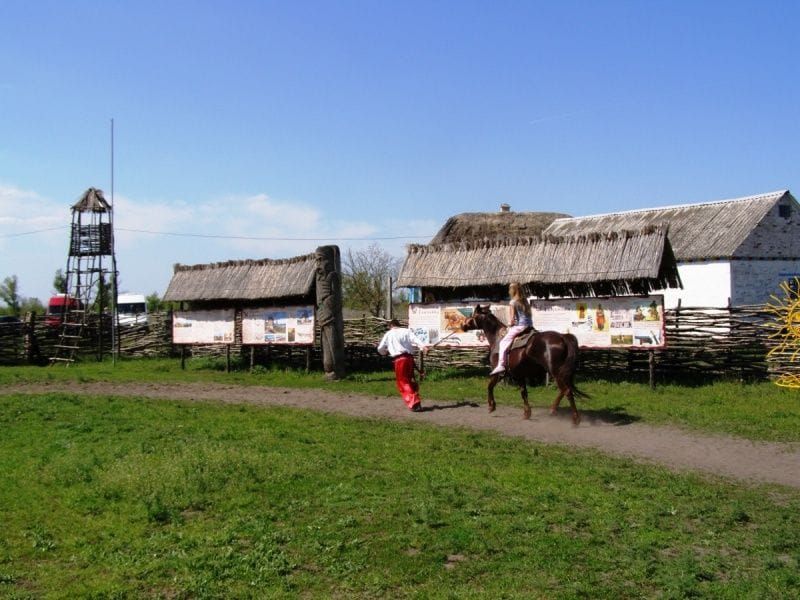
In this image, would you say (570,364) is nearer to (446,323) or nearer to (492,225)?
(446,323)

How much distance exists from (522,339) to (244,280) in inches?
501

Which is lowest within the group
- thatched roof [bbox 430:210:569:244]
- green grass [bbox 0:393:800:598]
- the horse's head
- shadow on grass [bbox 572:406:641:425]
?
green grass [bbox 0:393:800:598]

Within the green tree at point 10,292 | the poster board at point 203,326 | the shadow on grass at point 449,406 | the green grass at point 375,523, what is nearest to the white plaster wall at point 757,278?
the shadow on grass at point 449,406

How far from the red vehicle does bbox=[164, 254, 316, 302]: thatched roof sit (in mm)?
6485

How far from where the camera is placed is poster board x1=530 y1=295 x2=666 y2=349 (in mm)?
17609

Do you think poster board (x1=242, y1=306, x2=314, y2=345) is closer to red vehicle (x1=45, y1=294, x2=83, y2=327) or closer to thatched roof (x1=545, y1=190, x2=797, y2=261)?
red vehicle (x1=45, y1=294, x2=83, y2=327)

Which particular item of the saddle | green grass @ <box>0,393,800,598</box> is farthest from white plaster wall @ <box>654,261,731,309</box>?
green grass @ <box>0,393,800,598</box>

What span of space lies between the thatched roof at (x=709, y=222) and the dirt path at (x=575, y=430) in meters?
14.1

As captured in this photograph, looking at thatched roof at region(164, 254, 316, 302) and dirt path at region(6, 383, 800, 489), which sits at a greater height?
thatched roof at region(164, 254, 316, 302)

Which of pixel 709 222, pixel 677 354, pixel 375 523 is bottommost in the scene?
pixel 375 523

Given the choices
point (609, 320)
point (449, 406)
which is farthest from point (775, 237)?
point (449, 406)

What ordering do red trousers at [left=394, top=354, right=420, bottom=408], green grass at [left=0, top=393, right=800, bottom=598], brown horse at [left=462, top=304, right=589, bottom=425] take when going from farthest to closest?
1. red trousers at [left=394, top=354, right=420, bottom=408]
2. brown horse at [left=462, top=304, right=589, bottom=425]
3. green grass at [left=0, top=393, right=800, bottom=598]

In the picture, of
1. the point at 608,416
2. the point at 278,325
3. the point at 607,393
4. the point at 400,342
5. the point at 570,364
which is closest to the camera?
the point at 570,364

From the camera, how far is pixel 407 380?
15477mm
